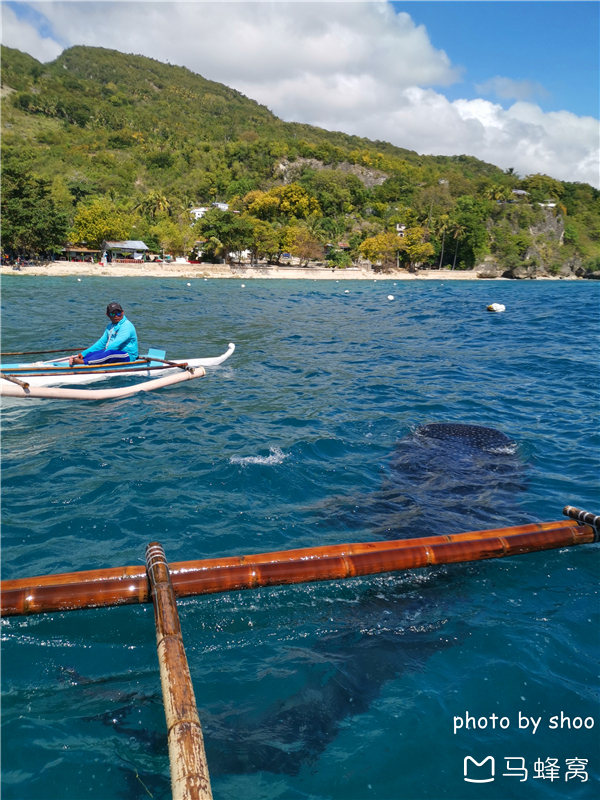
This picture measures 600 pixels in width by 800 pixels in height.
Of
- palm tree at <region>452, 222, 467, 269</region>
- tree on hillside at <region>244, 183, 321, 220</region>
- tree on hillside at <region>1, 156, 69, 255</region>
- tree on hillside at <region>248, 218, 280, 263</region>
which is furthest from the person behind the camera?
tree on hillside at <region>244, 183, 321, 220</region>

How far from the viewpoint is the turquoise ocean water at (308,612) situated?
11.1 feet

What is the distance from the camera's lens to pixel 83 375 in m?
11.9

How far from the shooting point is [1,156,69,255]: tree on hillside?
58344 millimetres

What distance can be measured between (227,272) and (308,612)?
7141 centimetres

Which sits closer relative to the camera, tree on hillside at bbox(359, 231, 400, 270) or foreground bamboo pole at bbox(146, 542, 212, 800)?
foreground bamboo pole at bbox(146, 542, 212, 800)

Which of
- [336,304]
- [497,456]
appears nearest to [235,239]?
[336,304]

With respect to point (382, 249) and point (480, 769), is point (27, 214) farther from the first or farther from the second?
point (480, 769)

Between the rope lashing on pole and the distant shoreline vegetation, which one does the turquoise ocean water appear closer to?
the rope lashing on pole

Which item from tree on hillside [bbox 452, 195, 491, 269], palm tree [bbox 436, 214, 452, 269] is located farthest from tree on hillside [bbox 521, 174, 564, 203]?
palm tree [bbox 436, 214, 452, 269]

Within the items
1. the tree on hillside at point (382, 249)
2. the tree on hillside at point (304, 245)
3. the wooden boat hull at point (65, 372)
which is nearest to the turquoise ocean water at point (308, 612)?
the wooden boat hull at point (65, 372)

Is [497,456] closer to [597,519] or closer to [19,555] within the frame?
[597,519]

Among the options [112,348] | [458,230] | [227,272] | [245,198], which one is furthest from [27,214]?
[458,230]

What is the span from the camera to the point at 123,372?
12.5 m

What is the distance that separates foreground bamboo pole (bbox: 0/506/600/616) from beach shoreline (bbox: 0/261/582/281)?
6348 cm
